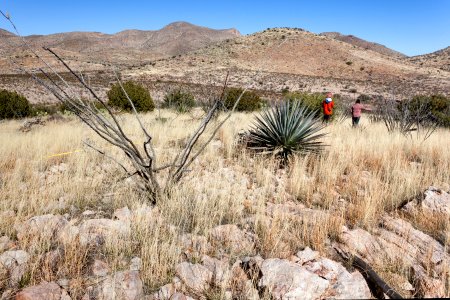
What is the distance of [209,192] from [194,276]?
1.82 meters

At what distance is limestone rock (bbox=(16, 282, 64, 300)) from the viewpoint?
89.0 inches

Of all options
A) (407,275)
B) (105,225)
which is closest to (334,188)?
(407,275)

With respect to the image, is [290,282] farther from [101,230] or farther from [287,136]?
[287,136]

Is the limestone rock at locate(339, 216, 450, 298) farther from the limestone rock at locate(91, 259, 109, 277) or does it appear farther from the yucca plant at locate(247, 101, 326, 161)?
the yucca plant at locate(247, 101, 326, 161)

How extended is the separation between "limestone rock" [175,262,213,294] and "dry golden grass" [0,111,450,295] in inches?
4.3

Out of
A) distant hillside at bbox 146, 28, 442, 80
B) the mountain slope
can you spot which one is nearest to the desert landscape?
the mountain slope

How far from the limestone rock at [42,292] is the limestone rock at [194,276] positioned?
84 centimetres

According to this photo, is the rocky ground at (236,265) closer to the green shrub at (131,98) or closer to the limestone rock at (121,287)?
the limestone rock at (121,287)

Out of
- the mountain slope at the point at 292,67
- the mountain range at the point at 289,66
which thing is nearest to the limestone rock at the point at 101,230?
the mountain range at the point at 289,66

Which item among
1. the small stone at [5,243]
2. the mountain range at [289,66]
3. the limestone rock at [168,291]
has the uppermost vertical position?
the mountain range at [289,66]

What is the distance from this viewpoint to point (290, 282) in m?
2.38

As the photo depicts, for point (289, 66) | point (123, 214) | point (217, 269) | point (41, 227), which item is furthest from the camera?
point (289, 66)

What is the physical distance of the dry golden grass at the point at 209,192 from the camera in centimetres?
286

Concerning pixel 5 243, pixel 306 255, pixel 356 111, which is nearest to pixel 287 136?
pixel 306 255
